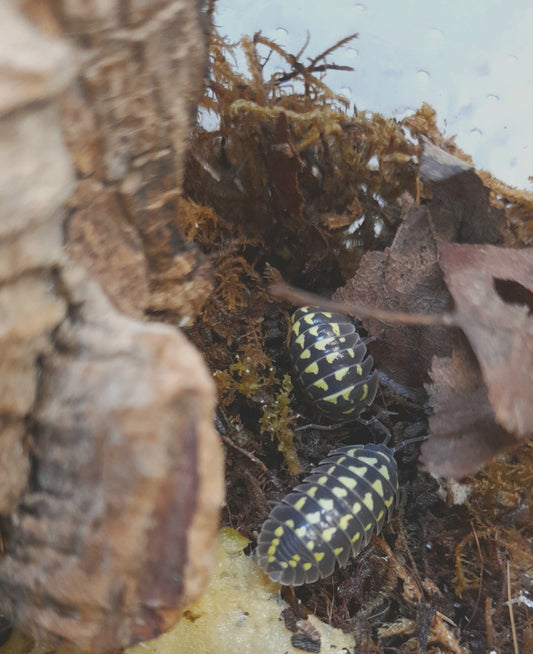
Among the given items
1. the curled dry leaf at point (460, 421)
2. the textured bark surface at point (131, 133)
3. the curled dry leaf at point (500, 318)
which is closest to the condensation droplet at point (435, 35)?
the curled dry leaf at point (500, 318)

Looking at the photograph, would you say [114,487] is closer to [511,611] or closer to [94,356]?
[94,356]

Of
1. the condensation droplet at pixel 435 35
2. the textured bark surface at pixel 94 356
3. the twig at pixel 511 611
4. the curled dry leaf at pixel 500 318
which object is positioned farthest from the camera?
the condensation droplet at pixel 435 35

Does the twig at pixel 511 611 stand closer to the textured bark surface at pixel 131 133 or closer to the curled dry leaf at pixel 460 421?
the curled dry leaf at pixel 460 421

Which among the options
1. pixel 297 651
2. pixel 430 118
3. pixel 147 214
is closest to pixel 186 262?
pixel 147 214

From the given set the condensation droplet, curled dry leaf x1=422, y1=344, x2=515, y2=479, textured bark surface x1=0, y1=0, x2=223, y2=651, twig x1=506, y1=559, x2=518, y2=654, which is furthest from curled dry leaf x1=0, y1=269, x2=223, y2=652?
the condensation droplet

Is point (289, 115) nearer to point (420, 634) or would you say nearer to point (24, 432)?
point (24, 432)
